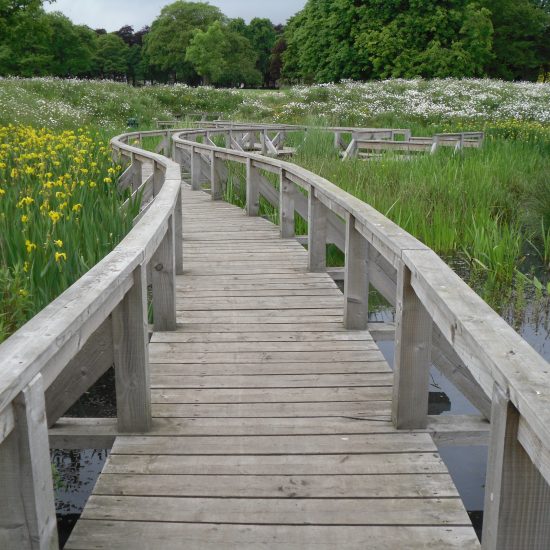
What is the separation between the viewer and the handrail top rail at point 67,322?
152 centimetres

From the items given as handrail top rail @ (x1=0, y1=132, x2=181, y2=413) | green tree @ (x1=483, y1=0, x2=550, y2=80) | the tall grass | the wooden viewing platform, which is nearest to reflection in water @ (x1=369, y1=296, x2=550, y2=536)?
the wooden viewing platform

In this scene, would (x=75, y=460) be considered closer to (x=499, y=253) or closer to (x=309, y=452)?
(x=309, y=452)

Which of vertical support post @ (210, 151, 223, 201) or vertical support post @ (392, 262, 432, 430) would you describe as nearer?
vertical support post @ (392, 262, 432, 430)

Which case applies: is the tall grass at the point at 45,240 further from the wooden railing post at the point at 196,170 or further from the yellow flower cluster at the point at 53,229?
the wooden railing post at the point at 196,170

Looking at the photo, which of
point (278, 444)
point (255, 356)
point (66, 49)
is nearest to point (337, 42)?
point (66, 49)

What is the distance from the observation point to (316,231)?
5508 mm

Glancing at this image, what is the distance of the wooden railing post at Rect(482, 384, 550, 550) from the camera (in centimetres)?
153

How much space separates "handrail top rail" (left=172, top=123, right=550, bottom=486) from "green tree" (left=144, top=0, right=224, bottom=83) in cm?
6580

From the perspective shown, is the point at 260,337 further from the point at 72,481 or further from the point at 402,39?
the point at 402,39

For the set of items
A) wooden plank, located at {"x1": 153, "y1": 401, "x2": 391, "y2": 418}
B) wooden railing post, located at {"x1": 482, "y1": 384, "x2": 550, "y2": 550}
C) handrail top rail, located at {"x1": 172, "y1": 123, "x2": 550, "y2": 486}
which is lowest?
wooden plank, located at {"x1": 153, "y1": 401, "x2": 391, "y2": 418}

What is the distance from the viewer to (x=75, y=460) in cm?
386

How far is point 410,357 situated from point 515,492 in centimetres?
134

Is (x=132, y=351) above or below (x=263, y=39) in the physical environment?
below

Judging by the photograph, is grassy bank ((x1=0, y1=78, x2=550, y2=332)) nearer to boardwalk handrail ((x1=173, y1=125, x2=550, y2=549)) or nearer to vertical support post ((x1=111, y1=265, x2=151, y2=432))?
vertical support post ((x1=111, y1=265, x2=151, y2=432))
